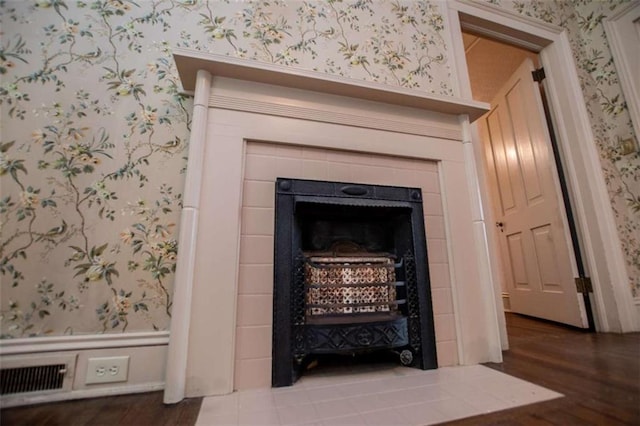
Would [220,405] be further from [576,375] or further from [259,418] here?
[576,375]

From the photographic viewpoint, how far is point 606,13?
204 centimetres

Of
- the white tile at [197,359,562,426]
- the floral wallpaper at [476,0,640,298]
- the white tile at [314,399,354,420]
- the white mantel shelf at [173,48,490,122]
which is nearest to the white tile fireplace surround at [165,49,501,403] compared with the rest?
the white mantel shelf at [173,48,490,122]

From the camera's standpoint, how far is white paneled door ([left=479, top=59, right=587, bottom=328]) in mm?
1907

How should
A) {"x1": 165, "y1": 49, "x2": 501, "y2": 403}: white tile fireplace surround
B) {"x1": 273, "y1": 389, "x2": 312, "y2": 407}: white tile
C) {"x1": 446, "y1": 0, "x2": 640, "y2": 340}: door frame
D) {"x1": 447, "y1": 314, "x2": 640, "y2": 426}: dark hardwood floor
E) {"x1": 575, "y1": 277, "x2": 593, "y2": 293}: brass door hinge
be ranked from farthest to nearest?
1. {"x1": 575, "y1": 277, "x2": 593, "y2": 293}: brass door hinge
2. {"x1": 446, "y1": 0, "x2": 640, "y2": 340}: door frame
3. {"x1": 165, "y1": 49, "x2": 501, "y2": 403}: white tile fireplace surround
4. {"x1": 273, "y1": 389, "x2": 312, "y2": 407}: white tile
5. {"x1": 447, "y1": 314, "x2": 640, "y2": 426}: dark hardwood floor

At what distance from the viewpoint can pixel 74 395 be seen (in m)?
0.88

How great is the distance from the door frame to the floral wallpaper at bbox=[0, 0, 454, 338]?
127 cm

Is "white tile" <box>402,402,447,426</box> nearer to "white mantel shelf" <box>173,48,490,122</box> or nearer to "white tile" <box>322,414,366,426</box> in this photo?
"white tile" <box>322,414,366,426</box>

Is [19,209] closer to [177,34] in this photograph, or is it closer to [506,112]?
[177,34]

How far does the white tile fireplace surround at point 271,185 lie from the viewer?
934 mm

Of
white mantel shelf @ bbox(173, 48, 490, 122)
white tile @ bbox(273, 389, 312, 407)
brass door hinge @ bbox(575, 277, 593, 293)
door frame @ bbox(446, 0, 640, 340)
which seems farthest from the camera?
brass door hinge @ bbox(575, 277, 593, 293)

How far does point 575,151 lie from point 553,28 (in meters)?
0.98

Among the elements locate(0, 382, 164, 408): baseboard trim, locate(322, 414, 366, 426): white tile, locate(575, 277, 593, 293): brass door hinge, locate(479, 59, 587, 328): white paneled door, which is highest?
locate(479, 59, 587, 328): white paneled door

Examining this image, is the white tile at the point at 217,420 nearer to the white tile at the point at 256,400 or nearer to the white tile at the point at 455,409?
the white tile at the point at 256,400

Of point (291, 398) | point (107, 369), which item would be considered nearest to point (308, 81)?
point (291, 398)
